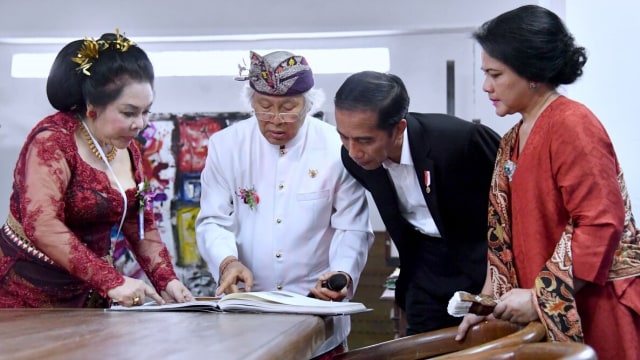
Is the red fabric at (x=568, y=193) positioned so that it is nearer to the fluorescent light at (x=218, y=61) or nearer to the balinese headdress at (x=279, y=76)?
the balinese headdress at (x=279, y=76)

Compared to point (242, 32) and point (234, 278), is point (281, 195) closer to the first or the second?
point (234, 278)

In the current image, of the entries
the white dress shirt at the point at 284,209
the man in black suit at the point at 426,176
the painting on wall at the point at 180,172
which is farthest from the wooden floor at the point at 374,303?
the man in black suit at the point at 426,176

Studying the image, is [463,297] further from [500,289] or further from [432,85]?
[432,85]

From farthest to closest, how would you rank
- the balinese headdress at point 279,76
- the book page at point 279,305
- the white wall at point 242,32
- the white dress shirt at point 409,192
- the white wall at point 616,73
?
1. the white wall at point 242,32
2. the white wall at point 616,73
3. the balinese headdress at point 279,76
4. the white dress shirt at point 409,192
5. the book page at point 279,305

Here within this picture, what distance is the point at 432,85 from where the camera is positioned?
17.5 feet

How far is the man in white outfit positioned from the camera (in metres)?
2.66

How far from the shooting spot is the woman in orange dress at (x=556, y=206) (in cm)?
179

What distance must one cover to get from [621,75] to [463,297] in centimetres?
158

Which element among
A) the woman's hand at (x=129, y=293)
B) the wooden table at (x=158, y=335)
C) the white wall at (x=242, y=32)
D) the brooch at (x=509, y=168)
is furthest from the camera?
the white wall at (x=242, y=32)

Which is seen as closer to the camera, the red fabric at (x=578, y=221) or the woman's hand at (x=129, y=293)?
the red fabric at (x=578, y=221)

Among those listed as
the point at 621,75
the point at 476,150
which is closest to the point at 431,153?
the point at 476,150

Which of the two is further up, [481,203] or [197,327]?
[481,203]

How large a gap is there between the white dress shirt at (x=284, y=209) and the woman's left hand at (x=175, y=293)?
194mm

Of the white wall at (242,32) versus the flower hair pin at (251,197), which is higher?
the white wall at (242,32)
